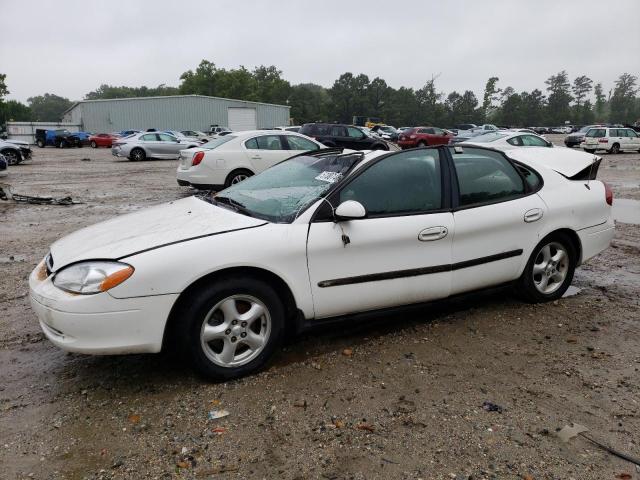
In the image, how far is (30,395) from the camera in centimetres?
305

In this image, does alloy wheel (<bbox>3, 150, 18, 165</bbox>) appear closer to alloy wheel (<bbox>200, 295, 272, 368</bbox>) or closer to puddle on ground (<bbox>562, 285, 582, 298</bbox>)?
alloy wheel (<bbox>200, 295, 272, 368</bbox>)

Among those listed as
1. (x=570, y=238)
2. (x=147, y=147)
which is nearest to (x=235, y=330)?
(x=570, y=238)

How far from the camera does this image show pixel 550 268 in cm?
438

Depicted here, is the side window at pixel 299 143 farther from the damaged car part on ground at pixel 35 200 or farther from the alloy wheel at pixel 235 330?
the alloy wheel at pixel 235 330

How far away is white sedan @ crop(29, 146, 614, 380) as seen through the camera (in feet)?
9.35

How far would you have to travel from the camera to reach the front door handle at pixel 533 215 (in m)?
4.10

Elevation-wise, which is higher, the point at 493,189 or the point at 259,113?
the point at 259,113

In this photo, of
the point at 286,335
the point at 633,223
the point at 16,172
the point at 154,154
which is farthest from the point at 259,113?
the point at 286,335

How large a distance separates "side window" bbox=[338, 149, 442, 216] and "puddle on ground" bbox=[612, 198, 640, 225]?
6.19 m

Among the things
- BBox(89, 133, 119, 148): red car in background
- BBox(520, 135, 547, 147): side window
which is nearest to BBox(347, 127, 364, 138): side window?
BBox(520, 135, 547, 147): side window

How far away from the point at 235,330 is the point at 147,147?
23.4 m

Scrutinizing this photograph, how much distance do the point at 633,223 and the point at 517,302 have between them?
5.08m

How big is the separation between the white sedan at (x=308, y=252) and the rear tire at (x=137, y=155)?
72.6 ft

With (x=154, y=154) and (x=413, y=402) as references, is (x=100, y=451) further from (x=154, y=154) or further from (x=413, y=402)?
(x=154, y=154)
